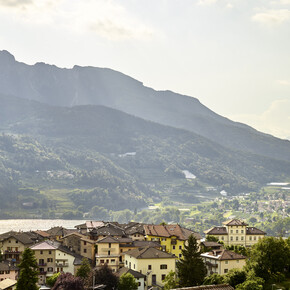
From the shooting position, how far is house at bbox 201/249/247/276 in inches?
3369

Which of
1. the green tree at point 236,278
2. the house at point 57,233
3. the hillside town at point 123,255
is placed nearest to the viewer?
the green tree at point 236,278

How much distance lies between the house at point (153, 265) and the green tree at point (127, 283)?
6828 millimetres

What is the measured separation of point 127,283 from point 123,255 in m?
17.0

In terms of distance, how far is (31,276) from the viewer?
67250 mm

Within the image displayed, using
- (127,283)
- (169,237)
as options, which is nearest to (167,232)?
(169,237)

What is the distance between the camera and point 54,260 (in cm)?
9331

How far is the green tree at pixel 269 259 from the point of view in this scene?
6788 cm

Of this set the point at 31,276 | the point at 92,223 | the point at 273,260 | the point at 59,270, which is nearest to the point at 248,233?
the point at 92,223

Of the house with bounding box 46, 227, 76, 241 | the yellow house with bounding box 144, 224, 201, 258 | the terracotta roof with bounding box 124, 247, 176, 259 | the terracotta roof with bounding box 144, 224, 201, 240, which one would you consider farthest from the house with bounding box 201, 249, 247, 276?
the house with bounding box 46, 227, 76, 241

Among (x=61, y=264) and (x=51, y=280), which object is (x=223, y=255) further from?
(x=61, y=264)

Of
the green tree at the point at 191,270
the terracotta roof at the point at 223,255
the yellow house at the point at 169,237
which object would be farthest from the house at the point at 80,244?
the green tree at the point at 191,270

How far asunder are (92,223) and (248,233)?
113 feet

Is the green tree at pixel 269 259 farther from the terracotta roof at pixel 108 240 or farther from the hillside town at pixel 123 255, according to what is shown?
the terracotta roof at pixel 108 240

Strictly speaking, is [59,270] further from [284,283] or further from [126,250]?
[284,283]
